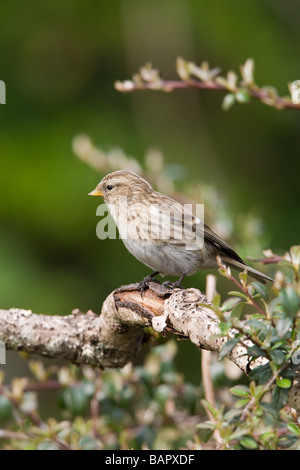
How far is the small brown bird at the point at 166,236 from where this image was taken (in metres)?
2.94

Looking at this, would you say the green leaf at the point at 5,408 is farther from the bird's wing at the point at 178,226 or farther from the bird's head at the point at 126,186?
the bird's head at the point at 126,186

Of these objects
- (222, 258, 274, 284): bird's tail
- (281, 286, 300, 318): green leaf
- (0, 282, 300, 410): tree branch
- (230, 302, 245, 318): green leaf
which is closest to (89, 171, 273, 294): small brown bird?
(222, 258, 274, 284): bird's tail

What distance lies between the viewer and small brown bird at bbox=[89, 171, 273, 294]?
9.63 ft

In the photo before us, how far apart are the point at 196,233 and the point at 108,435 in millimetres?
944

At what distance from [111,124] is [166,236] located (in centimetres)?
279

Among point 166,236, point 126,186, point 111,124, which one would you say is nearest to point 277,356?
point 166,236

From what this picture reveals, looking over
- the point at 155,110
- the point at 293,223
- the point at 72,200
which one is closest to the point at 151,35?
the point at 155,110

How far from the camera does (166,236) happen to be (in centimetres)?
294

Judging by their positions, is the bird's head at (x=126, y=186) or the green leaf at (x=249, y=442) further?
the bird's head at (x=126, y=186)

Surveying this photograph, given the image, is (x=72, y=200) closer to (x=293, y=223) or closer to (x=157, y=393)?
(x=293, y=223)

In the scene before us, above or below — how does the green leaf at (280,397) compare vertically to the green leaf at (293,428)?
above

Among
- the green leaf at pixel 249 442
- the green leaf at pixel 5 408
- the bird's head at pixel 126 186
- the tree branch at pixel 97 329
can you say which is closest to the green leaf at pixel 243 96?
the tree branch at pixel 97 329

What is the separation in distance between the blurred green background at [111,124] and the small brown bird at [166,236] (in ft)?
6.00

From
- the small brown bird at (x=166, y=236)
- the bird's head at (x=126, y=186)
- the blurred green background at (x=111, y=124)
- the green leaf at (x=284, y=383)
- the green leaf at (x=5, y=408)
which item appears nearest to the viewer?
the green leaf at (x=284, y=383)
